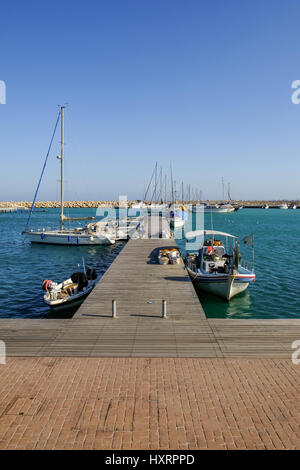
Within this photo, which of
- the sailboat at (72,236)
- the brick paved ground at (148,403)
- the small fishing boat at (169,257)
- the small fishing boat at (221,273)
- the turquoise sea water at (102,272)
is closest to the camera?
the brick paved ground at (148,403)

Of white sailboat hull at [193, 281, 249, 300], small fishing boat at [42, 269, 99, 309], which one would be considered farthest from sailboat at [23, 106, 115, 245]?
white sailboat hull at [193, 281, 249, 300]

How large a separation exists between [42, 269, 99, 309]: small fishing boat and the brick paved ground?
871cm

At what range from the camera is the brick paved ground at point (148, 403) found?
646cm

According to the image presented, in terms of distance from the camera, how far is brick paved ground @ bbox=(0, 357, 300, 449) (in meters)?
6.46

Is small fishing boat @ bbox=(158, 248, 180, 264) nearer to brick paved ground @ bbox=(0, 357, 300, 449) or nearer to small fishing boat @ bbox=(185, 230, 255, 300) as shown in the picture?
small fishing boat @ bbox=(185, 230, 255, 300)

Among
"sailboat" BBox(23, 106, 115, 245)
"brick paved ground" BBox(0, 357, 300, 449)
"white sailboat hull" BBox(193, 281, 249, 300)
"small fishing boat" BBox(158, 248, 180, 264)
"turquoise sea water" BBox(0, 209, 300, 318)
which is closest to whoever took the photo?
"brick paved ground" BBox(0, 357, 300, 449)

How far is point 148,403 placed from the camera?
24.9ft

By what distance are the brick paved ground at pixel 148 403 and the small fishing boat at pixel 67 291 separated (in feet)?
28.6

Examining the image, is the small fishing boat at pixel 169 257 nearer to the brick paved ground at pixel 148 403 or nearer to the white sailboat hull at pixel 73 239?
the brick paved ground at pixel 148 403

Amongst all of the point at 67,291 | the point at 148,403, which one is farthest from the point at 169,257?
the point at 148,403

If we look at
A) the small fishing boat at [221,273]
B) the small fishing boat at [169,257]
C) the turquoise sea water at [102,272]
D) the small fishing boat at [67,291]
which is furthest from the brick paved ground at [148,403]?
the small fishing boat at [169,257]

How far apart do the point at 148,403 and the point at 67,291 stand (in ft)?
41.5

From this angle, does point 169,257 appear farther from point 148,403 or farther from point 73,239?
point 73,239
